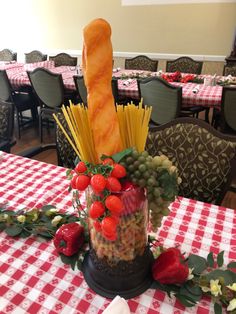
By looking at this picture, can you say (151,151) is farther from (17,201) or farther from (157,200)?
(157,200)

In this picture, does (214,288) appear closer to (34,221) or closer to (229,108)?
(34,221)

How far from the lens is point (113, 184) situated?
1.68 feet

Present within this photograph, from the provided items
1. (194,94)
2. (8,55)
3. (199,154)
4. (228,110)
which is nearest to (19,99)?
(8,55)

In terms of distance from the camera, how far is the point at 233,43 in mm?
4062

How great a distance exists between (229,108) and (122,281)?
73.6 inches

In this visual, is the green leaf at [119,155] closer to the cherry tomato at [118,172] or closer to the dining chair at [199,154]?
the cherry tomato at [118,172]

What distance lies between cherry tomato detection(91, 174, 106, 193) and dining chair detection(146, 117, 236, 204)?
0.75 metres

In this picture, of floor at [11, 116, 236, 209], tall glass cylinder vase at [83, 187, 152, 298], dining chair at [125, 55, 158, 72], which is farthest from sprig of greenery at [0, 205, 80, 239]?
dining chair at [125, 55, 158, 72]

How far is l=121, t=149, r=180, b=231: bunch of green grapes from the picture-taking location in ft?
1.77

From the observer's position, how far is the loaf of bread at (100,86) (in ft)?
1.69

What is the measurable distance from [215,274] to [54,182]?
0.67m

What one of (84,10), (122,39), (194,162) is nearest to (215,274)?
(194,162)

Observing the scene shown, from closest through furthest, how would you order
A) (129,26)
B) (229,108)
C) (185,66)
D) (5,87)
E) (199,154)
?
1. (199,154)
2. (229,108)
3. (5,87)
4. (185,66)
5. (129,26)

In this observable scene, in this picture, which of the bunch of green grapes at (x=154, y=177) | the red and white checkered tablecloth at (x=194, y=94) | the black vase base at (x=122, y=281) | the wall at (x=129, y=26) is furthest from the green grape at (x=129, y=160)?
the wall at (x=129, y=26)
